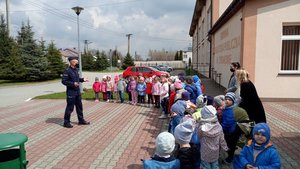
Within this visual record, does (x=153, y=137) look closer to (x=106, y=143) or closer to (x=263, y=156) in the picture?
(x=106, y=143)

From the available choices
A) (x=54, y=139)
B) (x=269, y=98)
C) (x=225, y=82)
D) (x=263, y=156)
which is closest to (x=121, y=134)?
(x=54, y=139)

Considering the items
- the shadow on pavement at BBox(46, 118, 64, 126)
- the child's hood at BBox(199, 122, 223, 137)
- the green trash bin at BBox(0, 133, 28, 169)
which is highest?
the child's hood at BBox(199, 122, 223, 137)

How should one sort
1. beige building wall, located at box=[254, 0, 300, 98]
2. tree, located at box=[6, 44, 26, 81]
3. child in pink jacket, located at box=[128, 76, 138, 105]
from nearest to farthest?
beige building wall, located at box=[254, 0, 300, 98]
child in pink jacket, located at box=[128, 76, 138, 105]
tree, located at box=[6, 44, 26, 81]

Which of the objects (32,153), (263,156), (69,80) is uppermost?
(69,80)

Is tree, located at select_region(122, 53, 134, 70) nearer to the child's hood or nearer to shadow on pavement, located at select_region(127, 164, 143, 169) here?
shadow on pavement, located at select_region(127, 164, 143, 169)

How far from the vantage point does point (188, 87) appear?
6.34 m

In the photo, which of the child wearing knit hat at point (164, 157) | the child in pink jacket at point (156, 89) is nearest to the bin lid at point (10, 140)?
the child wearing knit hat at point (164, 157)

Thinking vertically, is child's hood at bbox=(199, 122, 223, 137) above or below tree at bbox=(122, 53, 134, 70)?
below

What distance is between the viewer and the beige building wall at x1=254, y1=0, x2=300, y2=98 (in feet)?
32.9

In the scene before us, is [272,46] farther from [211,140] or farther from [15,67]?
[15,67]

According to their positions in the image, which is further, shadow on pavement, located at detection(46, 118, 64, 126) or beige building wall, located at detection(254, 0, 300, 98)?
beige building wall, located at detection(254, 0, 300, 98)

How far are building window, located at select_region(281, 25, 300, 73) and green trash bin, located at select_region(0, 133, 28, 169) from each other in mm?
9921

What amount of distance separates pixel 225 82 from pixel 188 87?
29.6ft

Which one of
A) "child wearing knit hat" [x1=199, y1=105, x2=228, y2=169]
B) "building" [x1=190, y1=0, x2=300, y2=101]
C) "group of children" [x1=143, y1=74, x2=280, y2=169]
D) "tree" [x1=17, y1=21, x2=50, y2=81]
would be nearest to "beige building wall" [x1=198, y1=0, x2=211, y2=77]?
"building" [x1=190, y1=0, x2=300, y2=101]
